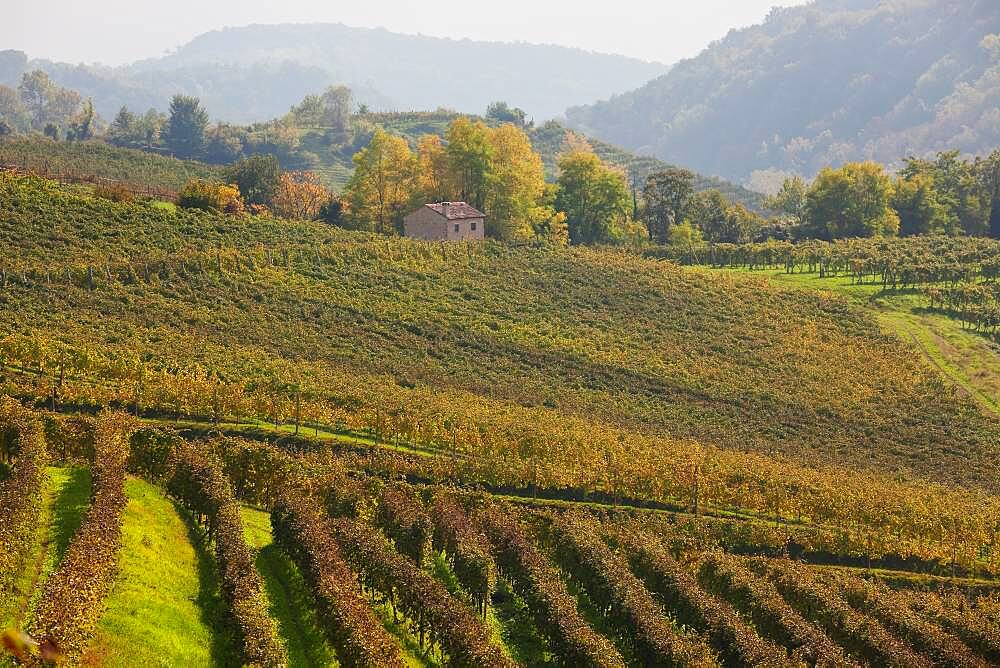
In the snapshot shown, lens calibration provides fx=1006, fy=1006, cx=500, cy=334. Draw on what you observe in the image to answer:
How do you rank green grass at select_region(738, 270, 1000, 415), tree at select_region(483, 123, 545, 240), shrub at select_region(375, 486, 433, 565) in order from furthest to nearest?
tree at select_region(483, 123, 545, 240) → green grass at select_region(738, 270, 1000, 415) → shrub at select_region(375, 486, 433, 565)

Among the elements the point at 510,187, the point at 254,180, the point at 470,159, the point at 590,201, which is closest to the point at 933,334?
the point at 590,201

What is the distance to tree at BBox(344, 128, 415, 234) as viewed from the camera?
96000mm

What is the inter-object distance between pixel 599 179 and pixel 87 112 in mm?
107202

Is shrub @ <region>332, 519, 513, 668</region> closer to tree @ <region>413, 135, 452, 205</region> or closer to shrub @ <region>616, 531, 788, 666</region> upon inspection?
shrub @ <region>616, 531, 788, 666</region>

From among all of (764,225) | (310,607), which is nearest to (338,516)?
(310,607)

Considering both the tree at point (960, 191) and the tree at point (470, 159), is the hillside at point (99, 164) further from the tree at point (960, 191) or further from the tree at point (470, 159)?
the tree at point (960, 191)

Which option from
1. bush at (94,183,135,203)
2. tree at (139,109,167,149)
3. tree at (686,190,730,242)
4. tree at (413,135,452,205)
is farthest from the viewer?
tree at (139,109,167,149)

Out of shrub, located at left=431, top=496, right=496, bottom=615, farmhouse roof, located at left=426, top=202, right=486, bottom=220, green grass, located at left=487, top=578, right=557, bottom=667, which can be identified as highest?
farmhouse roof, located at left=426, top=202, right=486, bottom=220

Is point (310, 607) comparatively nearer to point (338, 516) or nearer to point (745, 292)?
point (338, 516)

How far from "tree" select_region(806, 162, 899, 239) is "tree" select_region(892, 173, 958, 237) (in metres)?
2.79

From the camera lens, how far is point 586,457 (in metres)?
45.4

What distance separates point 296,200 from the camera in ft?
335

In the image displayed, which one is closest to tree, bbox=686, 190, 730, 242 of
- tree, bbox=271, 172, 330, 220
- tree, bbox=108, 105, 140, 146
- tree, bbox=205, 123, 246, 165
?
tree, bbox=271, 172, 330, 220

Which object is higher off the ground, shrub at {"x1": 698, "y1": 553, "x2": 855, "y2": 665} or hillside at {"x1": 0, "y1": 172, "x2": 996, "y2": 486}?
hillside at {"x1": 0, "y1": 172, "x2": 996, "y2": 486}
